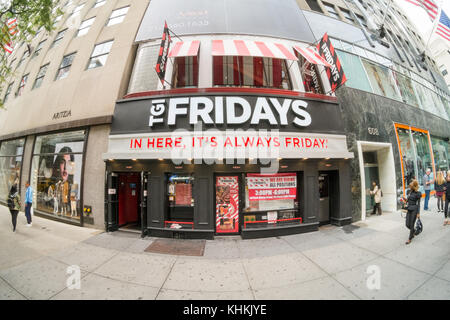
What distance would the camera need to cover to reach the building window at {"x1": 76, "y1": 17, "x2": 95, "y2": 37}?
9766mm

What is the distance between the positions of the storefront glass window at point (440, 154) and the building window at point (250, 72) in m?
13.8

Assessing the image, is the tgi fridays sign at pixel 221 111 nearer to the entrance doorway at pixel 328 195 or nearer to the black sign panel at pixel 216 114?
the black sign panel at pixel 216 114

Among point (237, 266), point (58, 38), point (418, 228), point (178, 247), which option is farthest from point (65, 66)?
point (418, 228)

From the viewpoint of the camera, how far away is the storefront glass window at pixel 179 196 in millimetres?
6301

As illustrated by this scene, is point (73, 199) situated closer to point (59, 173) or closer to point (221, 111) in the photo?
point (59, 173)

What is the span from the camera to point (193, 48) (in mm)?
6508

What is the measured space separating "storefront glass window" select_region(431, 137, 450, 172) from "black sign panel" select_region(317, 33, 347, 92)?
39.0ft

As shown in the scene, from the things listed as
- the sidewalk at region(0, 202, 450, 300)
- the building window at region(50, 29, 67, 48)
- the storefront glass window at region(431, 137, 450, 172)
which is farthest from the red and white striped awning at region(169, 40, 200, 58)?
the storefront glass window at region(431, 137, 450, 172)

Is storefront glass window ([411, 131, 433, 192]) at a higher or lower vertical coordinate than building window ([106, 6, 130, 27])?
lower

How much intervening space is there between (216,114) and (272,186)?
3.64 metres

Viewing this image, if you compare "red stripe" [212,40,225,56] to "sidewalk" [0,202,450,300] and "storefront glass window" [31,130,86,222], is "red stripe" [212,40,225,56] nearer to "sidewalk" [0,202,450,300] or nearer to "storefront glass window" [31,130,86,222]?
"storefront glass window" [31,130,86,222]
